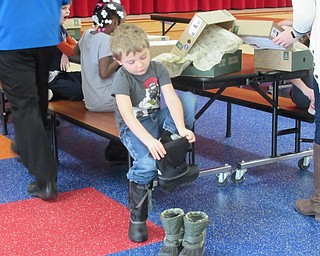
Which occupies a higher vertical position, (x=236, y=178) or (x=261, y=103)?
(x=261, y=103)

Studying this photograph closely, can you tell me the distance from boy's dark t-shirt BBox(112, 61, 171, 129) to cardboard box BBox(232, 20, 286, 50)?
2.07 ft

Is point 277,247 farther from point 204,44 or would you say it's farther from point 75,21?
point 75,21

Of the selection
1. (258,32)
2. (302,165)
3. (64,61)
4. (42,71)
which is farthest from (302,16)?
(64,61)

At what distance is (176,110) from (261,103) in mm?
1012

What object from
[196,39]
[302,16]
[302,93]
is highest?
[302,16]

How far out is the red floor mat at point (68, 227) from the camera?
8.07ft

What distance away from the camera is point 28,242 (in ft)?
8.27

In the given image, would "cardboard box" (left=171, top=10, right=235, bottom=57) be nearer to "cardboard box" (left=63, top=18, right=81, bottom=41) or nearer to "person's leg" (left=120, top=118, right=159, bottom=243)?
"person's leg" (left=120, top=118, right=159, bottom=243)

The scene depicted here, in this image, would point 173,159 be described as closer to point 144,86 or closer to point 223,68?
point 144,86

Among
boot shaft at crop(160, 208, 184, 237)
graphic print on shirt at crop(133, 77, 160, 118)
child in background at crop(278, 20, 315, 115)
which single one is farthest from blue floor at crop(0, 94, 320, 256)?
graphic print on shirt at crop(133, 77, 160, 118)

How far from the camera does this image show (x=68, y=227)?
2.67 metres

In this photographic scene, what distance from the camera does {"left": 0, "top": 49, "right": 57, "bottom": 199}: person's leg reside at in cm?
284

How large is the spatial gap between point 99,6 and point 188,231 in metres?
1.57

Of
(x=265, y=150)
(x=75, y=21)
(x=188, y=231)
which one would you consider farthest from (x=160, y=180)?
(x=75, y=21)
